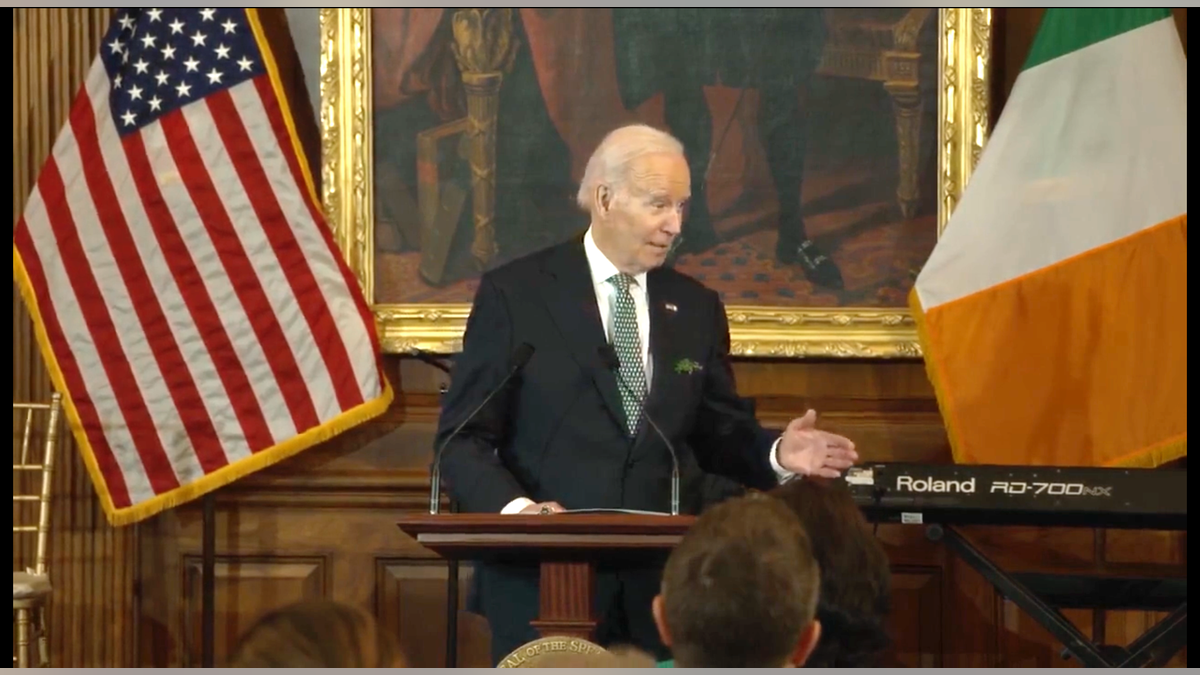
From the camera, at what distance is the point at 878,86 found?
5.77 m

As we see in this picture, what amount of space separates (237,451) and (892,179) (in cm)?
234

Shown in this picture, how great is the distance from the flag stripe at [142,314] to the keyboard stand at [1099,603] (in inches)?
96.6

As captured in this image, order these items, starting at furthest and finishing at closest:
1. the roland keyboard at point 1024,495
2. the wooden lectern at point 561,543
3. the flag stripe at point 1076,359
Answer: the flag stripe at point 1076,359 → the roland keyboard at point 1024,495 → the wooden lectern at point 561,543

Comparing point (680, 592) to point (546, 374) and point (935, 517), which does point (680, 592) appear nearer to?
point (546, 374)

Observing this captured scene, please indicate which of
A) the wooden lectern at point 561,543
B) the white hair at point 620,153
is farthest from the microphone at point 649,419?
the white hair at point 620,153

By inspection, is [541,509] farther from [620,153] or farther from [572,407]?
[620,153]

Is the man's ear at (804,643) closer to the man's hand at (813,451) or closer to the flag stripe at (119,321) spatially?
the man's hand at (813,451)

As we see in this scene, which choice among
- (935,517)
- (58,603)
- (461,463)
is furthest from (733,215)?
(58,603)

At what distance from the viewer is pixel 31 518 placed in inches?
227

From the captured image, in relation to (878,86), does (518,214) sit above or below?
below

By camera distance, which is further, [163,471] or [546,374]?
[163,471]

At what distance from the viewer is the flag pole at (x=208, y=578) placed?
5.57 metres

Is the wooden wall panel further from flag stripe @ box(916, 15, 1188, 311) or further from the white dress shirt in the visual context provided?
flag stripe @ box(916, 15, 1188, 311)

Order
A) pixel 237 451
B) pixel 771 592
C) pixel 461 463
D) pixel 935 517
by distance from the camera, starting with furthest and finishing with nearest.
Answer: pixel 237 451 < pixel 935 517 < pixel 461 463 < pixel 771 592
